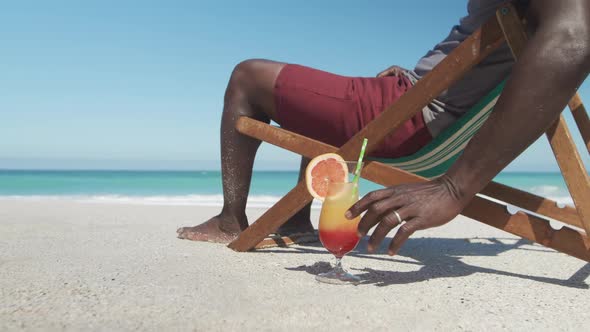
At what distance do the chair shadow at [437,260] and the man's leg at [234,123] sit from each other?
0.29 meters

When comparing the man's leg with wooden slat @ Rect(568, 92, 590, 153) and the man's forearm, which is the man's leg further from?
wooden slat @ Rect(568, 92, 590, 153)

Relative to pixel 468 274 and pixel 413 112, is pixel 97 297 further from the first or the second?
pixel 468 274

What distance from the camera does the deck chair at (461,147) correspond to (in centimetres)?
199

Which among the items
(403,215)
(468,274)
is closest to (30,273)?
(403,215)

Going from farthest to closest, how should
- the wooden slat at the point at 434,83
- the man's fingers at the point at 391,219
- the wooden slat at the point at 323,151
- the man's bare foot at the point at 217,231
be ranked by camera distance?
1. the man's bare foot at the point at 217,231
2. the wooden slat at the point at 323,151
3. the wooden slat at the point at 434,83
4. the man's fingers at the point at 391,219

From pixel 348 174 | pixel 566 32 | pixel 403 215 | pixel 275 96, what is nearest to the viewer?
pixel 566 32

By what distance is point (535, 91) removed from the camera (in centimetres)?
165

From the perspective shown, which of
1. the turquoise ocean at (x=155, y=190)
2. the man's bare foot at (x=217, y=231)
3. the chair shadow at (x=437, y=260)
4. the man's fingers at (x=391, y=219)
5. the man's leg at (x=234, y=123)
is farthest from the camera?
the turquoise ocean at (x=155, y=190)

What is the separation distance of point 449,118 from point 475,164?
690mm

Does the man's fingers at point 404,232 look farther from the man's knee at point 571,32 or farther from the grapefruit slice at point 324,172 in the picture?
the man's knee at point 571,32

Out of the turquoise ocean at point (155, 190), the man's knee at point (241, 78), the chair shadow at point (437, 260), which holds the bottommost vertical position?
the turquoise ocean at point (155, 190)

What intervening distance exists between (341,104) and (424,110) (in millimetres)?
408

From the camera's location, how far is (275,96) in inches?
104

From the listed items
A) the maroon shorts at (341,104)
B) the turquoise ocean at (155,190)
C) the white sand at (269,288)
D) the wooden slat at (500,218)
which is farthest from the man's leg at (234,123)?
the turquoise ocean at (155,190)
